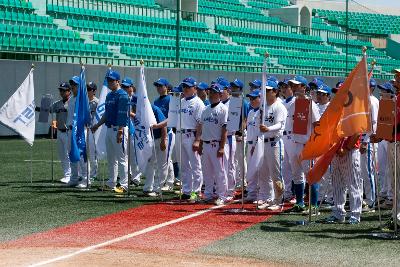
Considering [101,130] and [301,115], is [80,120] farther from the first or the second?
[301,115]

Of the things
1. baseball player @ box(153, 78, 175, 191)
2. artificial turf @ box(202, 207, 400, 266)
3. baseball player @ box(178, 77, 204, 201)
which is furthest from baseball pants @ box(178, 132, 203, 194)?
artificial turf @ box(202, 207, 400, 266)

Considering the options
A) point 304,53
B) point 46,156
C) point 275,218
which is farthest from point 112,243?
point 304,53

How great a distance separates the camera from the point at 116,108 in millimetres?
15938

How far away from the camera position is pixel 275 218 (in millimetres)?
12875

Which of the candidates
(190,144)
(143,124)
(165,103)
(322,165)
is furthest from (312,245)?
(165,103)

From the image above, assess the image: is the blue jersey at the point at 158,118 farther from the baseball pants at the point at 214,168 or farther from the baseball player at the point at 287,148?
the baseball player at the point at 287,148

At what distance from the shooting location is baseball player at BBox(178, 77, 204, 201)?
589 inches

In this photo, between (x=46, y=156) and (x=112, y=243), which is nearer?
(x=112, y=243)

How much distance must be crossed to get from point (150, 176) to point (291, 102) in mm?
3145

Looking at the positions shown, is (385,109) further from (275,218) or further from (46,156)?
(46,156)

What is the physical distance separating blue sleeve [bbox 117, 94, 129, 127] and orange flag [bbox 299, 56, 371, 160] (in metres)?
4.97

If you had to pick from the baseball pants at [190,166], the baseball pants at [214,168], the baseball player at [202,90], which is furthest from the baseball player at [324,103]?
the baseball player at [202,90]

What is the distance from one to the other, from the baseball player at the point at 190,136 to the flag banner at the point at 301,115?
91.7 inches

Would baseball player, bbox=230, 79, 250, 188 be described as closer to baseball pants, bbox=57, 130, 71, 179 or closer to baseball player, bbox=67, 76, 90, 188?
baseball player, bbox=67, 76, 90, 188
